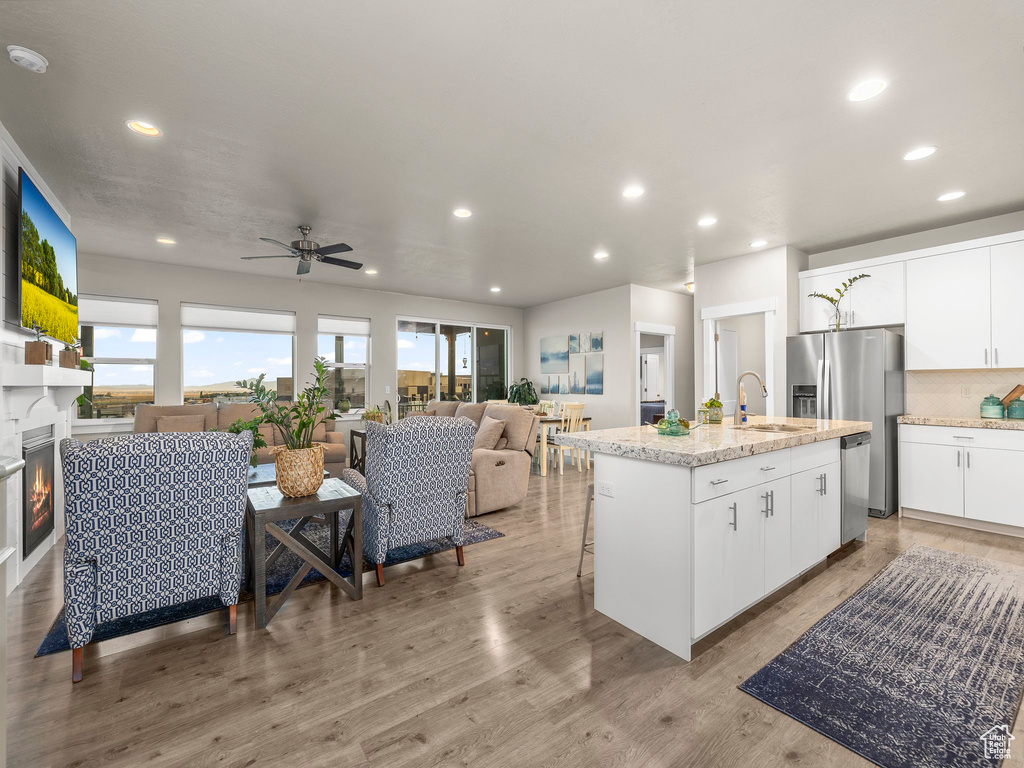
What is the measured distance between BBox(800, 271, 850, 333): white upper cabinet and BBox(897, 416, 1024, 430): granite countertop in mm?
1146

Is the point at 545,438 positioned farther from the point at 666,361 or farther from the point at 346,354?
the point at 346,354

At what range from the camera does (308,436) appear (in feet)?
9.02

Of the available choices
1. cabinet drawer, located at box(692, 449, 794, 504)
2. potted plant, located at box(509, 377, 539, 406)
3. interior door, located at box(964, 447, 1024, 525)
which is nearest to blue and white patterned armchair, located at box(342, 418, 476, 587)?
cabinet drawer, located at box(692, 449, 794, 504)

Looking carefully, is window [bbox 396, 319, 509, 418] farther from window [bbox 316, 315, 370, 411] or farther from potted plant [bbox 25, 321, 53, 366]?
potted plant [bbox 25, 321, 53, 366]

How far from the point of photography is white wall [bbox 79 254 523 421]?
5688 millimetres

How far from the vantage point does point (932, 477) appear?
4.17 metres

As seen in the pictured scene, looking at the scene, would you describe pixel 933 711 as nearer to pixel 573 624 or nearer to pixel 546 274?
pixel 573 624

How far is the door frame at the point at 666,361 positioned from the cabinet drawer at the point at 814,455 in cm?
383

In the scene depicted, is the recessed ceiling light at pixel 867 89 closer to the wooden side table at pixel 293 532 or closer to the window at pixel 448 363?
the wooden side table at pixel 293 532

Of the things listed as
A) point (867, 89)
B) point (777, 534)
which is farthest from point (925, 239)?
point (777, 534)

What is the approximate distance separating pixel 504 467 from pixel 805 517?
8.35ft

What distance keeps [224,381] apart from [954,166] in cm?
785

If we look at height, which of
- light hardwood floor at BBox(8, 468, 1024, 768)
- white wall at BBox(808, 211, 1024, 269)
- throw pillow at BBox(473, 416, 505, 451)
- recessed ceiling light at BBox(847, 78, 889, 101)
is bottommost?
light hardwood floor at BBox(8, 468, 1024, 768)

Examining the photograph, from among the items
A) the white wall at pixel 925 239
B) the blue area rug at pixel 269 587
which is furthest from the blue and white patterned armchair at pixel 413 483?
the white wall at pixel 925 239
